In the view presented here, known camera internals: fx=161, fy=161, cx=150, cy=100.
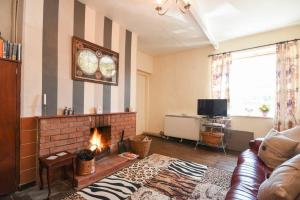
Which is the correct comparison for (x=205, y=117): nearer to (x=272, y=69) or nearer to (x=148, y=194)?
(x=272, y=69)

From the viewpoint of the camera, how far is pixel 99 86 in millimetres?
3008

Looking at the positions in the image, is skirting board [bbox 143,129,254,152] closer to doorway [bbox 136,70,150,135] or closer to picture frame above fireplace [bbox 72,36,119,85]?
doorway [bbox 136,70,150,135]

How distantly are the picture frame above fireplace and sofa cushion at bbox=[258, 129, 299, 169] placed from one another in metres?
2.69

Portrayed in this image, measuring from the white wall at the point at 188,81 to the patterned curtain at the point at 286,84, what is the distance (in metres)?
0.22

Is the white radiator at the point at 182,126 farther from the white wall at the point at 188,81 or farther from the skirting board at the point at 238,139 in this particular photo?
the skirting board at the point at 238,139

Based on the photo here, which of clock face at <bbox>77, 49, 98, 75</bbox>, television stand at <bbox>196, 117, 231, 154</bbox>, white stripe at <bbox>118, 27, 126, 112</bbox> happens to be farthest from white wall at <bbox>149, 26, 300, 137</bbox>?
clock face at <bbox>77, 49, 98, 75</bbox>

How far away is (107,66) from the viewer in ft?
10.3

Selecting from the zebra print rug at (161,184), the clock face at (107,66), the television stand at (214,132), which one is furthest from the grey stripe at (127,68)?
the television stand at (214,132)

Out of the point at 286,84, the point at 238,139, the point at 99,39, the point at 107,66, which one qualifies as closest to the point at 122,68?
the point at 107,66

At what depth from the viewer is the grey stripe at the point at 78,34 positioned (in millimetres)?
2609

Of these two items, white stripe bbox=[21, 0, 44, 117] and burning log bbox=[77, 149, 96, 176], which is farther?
burning log bbox=[77, 149, 96, 176]

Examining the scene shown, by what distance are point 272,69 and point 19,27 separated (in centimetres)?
477

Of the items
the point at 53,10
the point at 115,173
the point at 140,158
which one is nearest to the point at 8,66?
the point at 53,10

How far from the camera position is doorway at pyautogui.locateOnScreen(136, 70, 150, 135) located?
212 inches
